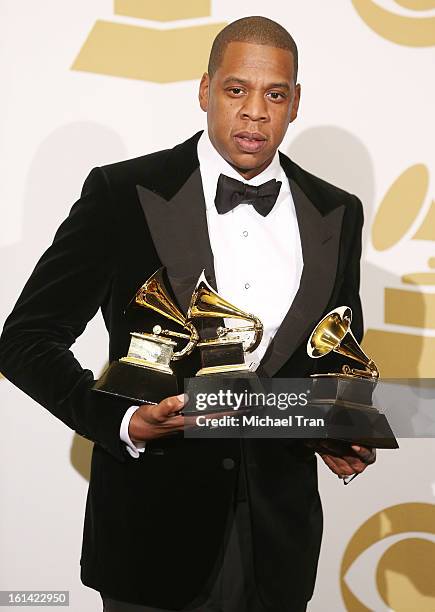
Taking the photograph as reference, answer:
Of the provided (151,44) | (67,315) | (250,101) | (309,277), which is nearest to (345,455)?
(309,277)

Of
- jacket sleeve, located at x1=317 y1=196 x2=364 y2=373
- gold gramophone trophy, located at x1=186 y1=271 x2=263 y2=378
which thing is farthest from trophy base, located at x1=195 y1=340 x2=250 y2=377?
jacket sleeve, located at x1=317 y1=196 x2=364 y2=373

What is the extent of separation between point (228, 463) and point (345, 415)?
24cm

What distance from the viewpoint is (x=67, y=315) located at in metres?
2.00

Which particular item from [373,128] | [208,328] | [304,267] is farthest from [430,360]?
[208,328]

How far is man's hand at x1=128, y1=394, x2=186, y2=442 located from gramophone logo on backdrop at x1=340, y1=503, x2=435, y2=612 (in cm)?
119

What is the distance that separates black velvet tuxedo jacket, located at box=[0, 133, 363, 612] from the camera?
1.99 metres

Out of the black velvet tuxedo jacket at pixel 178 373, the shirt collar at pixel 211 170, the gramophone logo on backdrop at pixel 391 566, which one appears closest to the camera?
the black velvet tuxedo jacket at pixel 178 373

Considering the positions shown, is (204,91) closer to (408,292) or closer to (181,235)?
(181,235)

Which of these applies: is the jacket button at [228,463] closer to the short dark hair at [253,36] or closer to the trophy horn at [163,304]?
the trophy horn at [163,304]

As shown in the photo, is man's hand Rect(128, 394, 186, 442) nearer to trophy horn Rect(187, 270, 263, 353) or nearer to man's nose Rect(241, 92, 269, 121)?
trophy horn Rect(187, 270, 263, 353)

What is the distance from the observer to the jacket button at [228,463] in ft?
6.55

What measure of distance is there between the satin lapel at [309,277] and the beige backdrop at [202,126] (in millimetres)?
580

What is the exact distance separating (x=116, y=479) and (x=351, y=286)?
2.11 ft

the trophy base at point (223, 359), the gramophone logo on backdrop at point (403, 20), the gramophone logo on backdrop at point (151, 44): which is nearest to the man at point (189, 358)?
the trophy base at point (223, 359)
